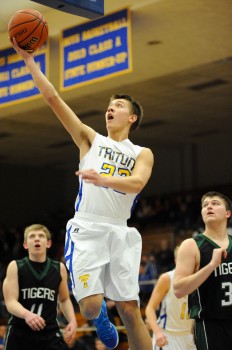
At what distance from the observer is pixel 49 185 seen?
2688 centimetres

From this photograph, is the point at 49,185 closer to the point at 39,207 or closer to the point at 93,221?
the point at 39,207

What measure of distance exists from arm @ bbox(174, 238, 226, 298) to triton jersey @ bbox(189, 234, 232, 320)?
0.07 metres

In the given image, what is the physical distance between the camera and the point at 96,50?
37.2ft

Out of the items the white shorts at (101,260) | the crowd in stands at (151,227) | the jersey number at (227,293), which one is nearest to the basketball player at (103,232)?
the white shorts at (101,260)

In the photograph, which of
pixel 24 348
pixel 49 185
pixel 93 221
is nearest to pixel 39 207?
pixel 49 185

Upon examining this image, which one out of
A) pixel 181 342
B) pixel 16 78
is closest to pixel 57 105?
pixel 181 342

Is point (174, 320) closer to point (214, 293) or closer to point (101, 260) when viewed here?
point (214, 293)

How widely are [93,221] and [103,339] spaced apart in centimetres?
108

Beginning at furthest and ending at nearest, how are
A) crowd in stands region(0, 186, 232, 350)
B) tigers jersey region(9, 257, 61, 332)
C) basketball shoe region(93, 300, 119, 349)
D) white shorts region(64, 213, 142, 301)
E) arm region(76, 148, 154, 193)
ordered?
crowd in stands region(0, 186, 232, 350)
tigers jersey region(9, 257, 61, 332)
basketball shoe region(93, 300, 119, 349)
white shorts region(64, 213, 142, 301)
arm region(76, 148, 154, 193)

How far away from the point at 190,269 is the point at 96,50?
21.4ft

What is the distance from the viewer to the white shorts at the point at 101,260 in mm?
5578

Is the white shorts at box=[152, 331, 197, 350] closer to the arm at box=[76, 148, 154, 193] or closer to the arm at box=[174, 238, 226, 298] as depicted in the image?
the arm at box=[174, 238, 226, 298]

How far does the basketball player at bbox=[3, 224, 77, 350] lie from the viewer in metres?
7.23

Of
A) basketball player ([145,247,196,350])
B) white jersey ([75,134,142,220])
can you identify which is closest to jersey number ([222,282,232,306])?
white jersey ([75,134,142,220])
